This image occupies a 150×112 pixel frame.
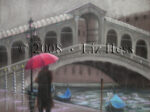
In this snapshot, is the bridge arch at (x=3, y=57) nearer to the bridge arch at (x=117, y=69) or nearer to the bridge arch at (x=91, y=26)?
the bridge arch at (x=117, y=69)

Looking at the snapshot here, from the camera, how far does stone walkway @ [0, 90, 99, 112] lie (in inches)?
195

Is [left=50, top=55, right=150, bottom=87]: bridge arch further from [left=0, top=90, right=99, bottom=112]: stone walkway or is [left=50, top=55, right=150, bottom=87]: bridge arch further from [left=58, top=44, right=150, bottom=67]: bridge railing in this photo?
[left=0, top=90, right=99, bottom=112]: stone walkway

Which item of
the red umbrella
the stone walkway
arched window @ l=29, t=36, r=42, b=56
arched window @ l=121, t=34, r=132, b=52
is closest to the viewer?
the red umbrella

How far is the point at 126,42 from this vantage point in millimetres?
5230

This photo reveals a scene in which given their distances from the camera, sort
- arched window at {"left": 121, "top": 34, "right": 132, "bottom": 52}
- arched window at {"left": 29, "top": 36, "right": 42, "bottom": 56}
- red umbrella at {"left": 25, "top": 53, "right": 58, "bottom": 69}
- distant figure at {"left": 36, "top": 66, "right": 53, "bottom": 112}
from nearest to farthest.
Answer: red umbrella at {"left": 25, "top": 53, "right": 58, "bottom": 69}
distant figure at {"left": 36, "top": 66, "right": 53, "bottom": 112}
arched window at {"left": 29, "top": 36, "right": 42, "bottom": 56}
arched window at {"left": 121, "top": 34, "right": 132, "bottom": 52}

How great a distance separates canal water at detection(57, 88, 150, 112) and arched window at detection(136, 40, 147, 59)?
30.3 inches

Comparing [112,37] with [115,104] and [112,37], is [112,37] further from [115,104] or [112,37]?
[115,104]

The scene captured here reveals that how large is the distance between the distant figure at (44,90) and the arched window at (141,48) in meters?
1.95

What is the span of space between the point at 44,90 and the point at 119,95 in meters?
1.65

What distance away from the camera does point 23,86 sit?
492 cm

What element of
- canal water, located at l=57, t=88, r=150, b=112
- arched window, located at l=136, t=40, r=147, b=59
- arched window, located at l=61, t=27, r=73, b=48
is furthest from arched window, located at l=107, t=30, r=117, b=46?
canal water, located at l=57, t=88, r=150, b=112

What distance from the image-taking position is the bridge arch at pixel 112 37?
516cm

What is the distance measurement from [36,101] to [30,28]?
1388 mm

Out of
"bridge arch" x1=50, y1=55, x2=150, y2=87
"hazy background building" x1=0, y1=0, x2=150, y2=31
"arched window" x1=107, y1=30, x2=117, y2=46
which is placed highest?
"hazy background building" x1=0, y1=0, x2=150, y2=31
